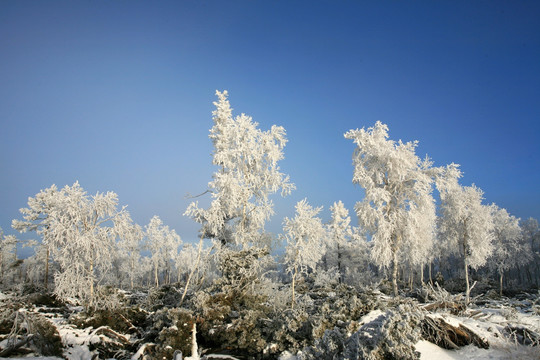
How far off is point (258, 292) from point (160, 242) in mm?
30639

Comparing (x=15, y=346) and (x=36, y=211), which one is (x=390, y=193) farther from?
(x=36, y=211)

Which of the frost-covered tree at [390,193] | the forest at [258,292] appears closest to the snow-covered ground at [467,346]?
the forest at [258,292]

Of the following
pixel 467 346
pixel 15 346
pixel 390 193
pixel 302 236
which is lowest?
pixel 467 346

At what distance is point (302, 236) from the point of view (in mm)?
12344

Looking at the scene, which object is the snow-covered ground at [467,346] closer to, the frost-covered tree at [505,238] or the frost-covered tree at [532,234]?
the frost-covered tree at [505,238]

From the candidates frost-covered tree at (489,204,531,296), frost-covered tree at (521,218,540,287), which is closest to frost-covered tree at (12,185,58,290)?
frost-covered tree at (489,204,531,296)

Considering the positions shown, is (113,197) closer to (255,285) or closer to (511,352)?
(255,285)

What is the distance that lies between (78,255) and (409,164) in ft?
51.6

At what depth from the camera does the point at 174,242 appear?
4125cm

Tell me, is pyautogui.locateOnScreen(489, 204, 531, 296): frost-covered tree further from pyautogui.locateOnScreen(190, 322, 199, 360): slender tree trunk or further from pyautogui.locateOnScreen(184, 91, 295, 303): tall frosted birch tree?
pyautogui.locateOnScreen(190, 322, 199, 360): slender tree trunk

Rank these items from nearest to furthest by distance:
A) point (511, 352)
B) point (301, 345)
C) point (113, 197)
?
point (511, 352) → point (301, 345) → point (113, 197)

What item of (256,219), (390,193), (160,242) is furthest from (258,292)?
(160,242)

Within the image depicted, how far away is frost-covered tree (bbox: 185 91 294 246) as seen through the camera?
52.1 ft

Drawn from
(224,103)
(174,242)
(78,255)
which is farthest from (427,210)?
(174,242)
